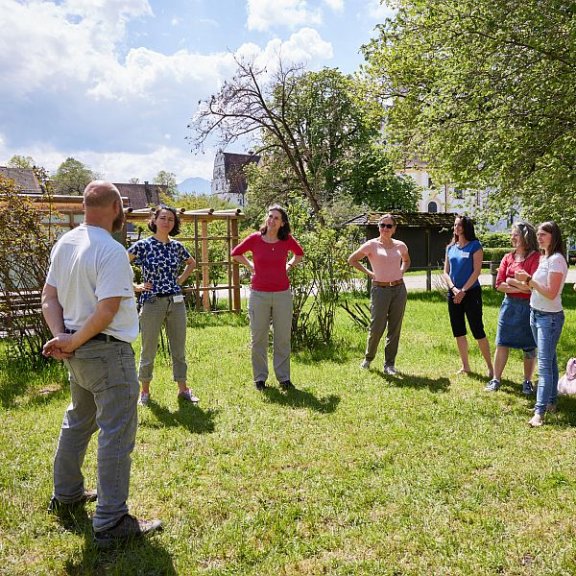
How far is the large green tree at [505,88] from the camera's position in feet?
25.1

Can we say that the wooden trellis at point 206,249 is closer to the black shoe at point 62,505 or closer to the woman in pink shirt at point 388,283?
the woman in pink shirt at point 388,283

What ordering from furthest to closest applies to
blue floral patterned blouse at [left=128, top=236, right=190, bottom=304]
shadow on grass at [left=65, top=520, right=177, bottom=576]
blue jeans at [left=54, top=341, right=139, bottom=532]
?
blue floral patterned blouse at [left=128, top=236, right=190, bottom=304]
blue jeans at [left=54, top=341, right=139, bottom=532]
shadow on grass at [left=65, top=520, right=177, bottom=576]

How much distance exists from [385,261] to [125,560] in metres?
4.39

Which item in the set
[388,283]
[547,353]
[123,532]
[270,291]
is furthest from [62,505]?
[388,283]

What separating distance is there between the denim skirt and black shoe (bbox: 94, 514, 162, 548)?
3.93 m

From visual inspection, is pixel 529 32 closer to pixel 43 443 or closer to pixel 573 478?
pixel 573 478

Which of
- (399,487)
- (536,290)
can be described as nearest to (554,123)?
(536,290)

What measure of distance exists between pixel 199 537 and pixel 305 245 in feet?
18.1

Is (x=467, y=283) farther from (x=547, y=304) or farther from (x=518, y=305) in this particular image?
(x=547, y=304)

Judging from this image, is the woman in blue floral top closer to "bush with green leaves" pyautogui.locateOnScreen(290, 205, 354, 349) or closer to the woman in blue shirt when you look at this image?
"bush with green leaves" pyautogui.locateOnScreen(290, 205, 354, 349)

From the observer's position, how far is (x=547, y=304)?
184 inches

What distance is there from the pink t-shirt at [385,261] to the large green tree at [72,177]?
4751cm

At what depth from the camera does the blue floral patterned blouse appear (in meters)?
5.03

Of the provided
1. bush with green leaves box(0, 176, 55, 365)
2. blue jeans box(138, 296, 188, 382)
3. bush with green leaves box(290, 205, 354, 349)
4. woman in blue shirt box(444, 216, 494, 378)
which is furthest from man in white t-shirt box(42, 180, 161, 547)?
bush with green leaves box(290, 205, 354, 349)
